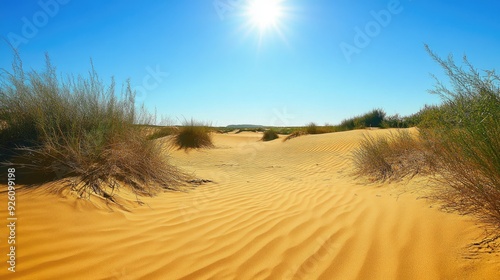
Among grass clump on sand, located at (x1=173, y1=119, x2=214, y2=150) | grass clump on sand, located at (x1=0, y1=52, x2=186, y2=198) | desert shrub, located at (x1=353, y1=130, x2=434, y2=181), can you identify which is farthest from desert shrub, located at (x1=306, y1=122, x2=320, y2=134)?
grass clump on sand, located at (x1=0, y1=52, x2=186, y2=198)

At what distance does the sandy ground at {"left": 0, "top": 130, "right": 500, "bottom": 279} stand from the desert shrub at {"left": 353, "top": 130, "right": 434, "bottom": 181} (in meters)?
1.19

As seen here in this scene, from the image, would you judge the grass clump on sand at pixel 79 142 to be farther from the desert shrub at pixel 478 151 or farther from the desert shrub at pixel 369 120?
the desert shrub at pixel 369 120

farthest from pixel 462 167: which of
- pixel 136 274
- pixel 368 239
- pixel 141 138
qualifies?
pixel 141 138

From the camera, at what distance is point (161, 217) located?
3.10 metres

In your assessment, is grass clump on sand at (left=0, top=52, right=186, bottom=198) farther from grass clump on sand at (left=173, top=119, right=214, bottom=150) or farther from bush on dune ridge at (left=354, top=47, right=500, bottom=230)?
grass clump on sand at (left=173, top=119, right=214, bottom=150)

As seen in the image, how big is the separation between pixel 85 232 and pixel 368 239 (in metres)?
2.79

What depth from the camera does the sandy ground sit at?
1979mm

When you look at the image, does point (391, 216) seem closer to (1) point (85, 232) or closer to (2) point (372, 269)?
(2) point (372, 269)

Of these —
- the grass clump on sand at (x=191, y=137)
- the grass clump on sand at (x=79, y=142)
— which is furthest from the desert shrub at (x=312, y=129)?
the grass clump on sand at (x=79, y=142)

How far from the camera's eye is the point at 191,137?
1402cm

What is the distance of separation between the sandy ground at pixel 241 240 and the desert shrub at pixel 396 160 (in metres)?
1.19

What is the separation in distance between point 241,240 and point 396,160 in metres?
4.56

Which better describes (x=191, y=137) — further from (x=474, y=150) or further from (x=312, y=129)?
(x=474, y=150)

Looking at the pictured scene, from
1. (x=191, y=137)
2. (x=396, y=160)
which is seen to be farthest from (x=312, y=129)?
(x=396, y=160)
